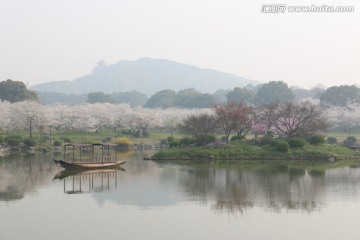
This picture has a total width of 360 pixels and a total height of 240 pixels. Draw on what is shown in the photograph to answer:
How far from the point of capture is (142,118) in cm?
8506

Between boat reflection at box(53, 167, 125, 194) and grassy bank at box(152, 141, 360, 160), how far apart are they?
912cm

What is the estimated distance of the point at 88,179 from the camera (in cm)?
3412

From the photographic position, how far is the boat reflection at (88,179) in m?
29.8

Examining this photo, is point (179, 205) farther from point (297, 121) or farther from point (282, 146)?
point (297, 121)

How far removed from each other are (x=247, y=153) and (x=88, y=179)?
67.0ft

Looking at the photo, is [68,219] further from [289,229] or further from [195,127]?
[195,127]

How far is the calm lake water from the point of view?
1961 centimetres

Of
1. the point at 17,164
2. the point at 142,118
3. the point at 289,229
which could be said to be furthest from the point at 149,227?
the point at 142,118

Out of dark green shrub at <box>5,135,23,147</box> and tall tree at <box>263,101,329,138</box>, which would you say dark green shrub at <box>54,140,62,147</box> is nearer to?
dark green shrub at <box>5,135,23,147</box>

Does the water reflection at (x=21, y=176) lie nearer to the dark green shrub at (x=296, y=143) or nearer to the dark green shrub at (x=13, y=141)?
the dark green shrub at (x=13, y=141)

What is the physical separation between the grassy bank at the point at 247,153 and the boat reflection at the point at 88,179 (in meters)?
9.12

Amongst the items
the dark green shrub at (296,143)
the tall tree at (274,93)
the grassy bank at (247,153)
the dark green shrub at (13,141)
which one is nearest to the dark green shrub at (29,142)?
the dark green shrub at (13,141)

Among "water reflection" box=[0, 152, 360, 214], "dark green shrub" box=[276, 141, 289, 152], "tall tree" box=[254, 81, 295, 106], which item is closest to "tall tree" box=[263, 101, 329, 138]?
"dark green shrub" box=[276, 141, 289, 152]

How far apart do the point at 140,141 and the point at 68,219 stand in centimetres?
5410
